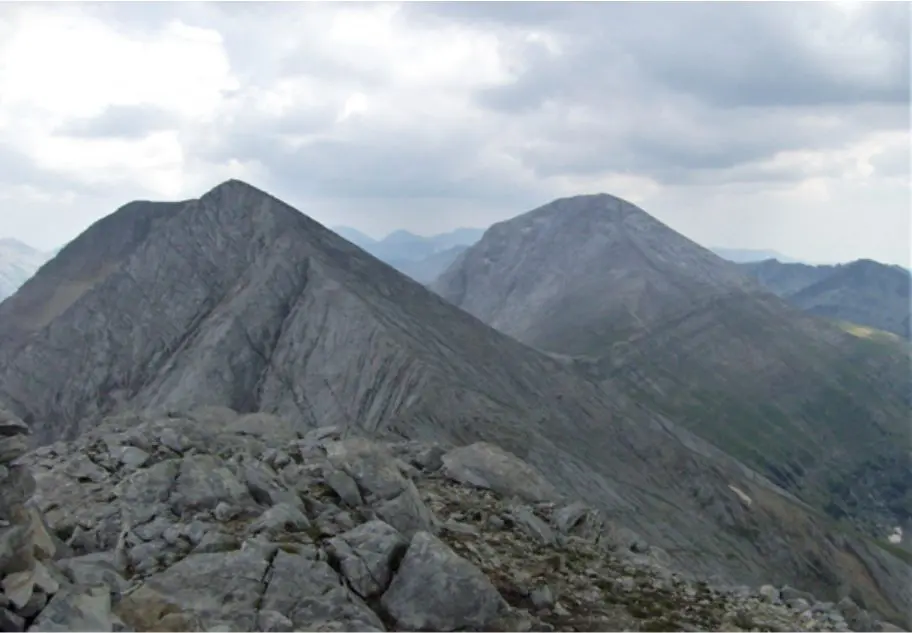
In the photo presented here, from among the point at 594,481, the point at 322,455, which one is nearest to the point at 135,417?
the point at 322,455

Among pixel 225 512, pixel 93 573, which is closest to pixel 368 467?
pixel 225 512

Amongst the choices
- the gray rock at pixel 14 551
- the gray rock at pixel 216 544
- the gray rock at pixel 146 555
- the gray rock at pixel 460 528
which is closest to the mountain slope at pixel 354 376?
the gray rock at pixel 460 528

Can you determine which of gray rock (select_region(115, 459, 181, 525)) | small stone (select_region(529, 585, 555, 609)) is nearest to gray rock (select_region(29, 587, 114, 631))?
gray rock (select_region(115, 459, 181, 525))

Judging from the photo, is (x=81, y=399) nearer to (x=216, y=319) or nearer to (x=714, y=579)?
(x=216, y=319)

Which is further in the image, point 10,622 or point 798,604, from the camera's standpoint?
point 798,604

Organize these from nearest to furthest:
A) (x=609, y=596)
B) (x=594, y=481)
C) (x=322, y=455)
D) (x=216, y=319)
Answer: (x=609, y=596), (x=322, y=455), (x=594, y=481), (x=216, y=319)

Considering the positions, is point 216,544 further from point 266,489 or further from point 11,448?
point 11,448
